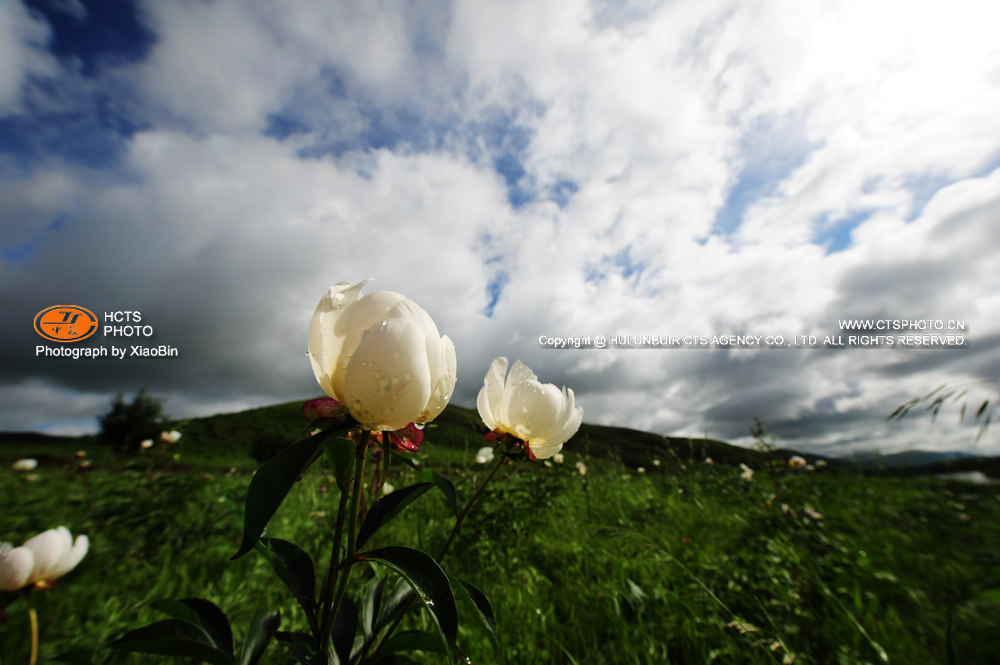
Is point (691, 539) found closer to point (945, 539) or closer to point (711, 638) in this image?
point (711, 638)

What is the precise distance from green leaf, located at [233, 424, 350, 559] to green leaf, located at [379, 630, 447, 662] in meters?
0.36

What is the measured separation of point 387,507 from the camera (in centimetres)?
63

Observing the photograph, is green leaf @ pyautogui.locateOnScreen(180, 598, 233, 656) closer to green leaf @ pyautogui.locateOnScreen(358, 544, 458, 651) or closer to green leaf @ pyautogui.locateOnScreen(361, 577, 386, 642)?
green leaf @ pyautogui.locateOnScreen(361, 577, 386, 642)

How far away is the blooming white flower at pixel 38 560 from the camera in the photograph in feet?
3.31

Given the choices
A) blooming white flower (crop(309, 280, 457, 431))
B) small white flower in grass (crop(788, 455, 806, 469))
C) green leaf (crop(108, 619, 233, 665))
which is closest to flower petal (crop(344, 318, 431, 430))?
blooming white flower (crop(309, 280, 457, 431))

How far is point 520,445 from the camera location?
94 cm

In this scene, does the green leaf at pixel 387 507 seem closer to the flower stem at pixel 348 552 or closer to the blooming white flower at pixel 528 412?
the flower stem at pixel 348 552

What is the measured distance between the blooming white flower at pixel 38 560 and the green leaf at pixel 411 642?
100 cm

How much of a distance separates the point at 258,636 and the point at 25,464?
413 cm

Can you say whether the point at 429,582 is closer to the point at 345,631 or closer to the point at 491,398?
the point at 345,631

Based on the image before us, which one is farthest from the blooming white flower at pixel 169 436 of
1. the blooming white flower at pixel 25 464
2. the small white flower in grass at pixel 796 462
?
the small white flower in grass at pixel 796 462

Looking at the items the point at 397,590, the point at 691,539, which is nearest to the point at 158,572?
the point at 397,590

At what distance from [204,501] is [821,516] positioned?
11.8 ft

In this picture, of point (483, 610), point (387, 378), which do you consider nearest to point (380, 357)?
point (387, 378)
